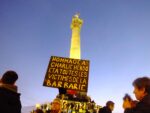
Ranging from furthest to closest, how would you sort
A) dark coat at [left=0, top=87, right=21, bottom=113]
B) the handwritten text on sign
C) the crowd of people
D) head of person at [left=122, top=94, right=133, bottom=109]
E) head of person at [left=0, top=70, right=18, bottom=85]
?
the handwritten text on sign < head of person at [left=122, top=94, right=133, bottom=109] < head of person at [left=0, top=70, right=18, bottom=85] < dark coat at [left=0, top=87, right=21, bottom=113] < the crowd of people

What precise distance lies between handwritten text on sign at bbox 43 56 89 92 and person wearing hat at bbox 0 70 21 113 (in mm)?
7214

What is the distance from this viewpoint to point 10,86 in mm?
5129

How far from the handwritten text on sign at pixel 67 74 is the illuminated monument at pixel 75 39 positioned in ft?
116

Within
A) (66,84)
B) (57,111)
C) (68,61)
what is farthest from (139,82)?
(68,61)

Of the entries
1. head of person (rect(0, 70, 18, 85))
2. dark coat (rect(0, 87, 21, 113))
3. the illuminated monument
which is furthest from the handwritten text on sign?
the illuminated monument

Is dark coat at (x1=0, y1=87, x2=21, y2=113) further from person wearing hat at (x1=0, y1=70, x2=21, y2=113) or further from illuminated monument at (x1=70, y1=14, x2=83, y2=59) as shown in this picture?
illuminated monument at (x1=70, y1=14, x2=83, y2=59)

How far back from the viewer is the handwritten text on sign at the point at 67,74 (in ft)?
41.2

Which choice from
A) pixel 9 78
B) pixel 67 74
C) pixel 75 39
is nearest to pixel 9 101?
pixel 9 78

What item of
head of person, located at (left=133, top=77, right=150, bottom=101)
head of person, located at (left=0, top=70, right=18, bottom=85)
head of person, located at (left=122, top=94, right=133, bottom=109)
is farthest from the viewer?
head of person, located at (left=122, top=94, right=133, bottom=109)

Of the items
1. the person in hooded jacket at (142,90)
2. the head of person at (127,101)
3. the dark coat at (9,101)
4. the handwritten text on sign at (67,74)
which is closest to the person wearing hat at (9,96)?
the dark coat at (9,101)

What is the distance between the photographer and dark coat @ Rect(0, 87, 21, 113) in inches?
195

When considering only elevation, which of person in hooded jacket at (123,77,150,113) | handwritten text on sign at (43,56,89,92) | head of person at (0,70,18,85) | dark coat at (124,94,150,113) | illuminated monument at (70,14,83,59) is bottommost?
dark coat at (124,94,150,113)

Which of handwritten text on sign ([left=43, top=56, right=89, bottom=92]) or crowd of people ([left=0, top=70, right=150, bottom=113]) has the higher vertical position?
handwritten text on sign ([left=43, top=56, right=89, bottom=92])

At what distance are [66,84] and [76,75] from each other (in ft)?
2.50
